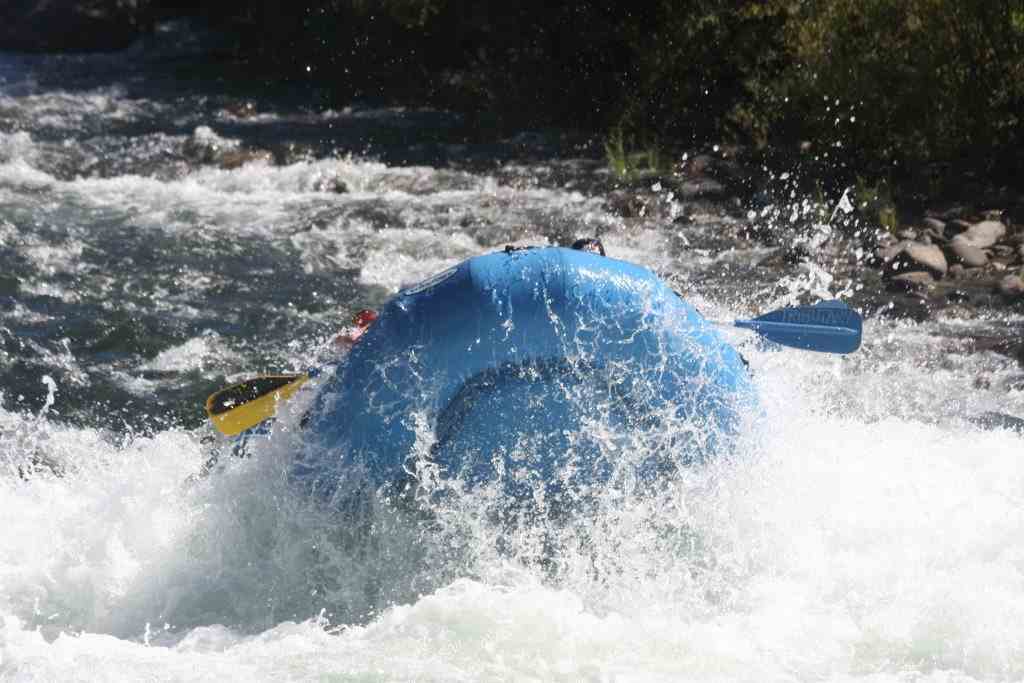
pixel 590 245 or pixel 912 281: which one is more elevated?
pixel 590 245

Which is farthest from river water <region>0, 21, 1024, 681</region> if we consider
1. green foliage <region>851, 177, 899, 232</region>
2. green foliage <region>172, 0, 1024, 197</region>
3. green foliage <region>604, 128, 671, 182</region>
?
green foliage <region>172, 0, 1024, 197</region>

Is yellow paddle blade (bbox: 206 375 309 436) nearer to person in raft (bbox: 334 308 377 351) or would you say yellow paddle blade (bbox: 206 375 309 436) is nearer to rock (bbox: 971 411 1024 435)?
person in raft (bbox: 334 308 377 351)

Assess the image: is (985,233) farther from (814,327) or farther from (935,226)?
(814,327)

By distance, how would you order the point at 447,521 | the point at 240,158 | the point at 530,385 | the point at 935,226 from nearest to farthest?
the point at 530,385 < the point at 447,521 < the point at 935,226 < the point at 240,158

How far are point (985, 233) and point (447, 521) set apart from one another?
4636 millimetres

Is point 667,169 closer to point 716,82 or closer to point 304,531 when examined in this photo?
point 716,82

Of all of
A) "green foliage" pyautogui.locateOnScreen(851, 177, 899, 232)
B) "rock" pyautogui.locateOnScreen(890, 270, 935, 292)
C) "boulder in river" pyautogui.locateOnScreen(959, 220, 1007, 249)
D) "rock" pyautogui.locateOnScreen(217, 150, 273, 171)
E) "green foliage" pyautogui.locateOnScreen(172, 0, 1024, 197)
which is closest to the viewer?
"rock" pyautogui.locateOnScreen(890, 270, 935, 292)

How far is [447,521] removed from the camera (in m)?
4.94

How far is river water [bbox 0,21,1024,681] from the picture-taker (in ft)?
14.9

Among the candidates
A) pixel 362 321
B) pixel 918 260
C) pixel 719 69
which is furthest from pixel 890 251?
pixel 362 321

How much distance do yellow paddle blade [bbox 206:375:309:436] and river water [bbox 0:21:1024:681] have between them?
139mm

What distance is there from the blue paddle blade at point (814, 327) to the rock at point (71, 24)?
403 inches

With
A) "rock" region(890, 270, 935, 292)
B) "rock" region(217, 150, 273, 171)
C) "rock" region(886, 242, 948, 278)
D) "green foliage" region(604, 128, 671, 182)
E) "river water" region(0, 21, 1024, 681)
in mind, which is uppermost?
"green foliage" region(604, 128, 671, 182)

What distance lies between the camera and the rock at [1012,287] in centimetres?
774
